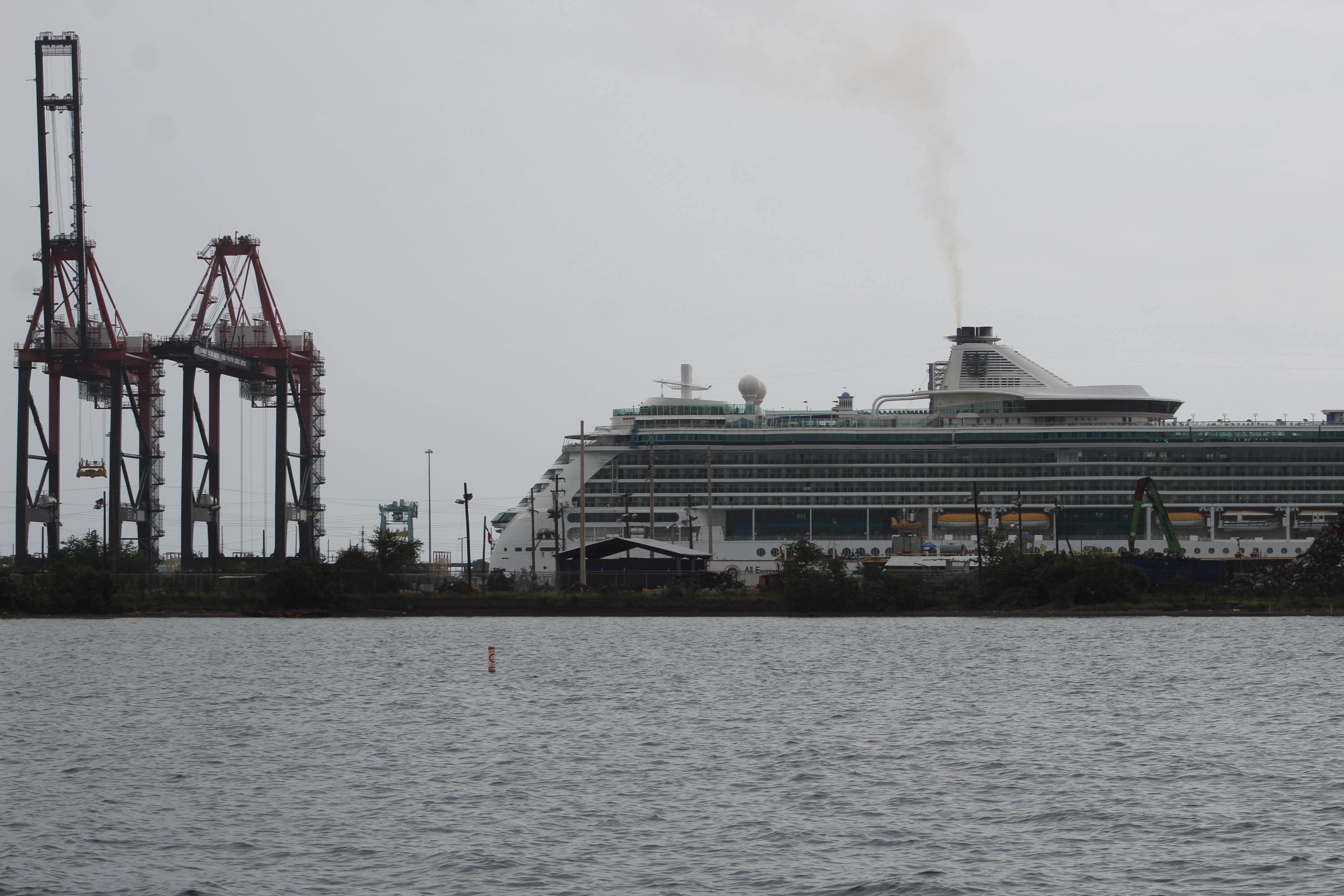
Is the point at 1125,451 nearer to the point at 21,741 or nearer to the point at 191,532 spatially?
the point at 191,532

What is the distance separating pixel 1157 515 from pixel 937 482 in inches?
592

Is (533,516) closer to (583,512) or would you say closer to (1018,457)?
(583,512)

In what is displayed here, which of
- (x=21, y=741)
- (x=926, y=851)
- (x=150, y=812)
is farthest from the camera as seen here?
(x=21, y=741)

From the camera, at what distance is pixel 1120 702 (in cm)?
4003

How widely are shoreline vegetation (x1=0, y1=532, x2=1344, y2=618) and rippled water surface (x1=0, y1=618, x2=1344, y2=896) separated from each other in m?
23.4

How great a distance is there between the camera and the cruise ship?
110438mm

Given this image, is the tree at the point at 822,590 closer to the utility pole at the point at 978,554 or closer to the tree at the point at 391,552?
the utility pole at the point at 978,554

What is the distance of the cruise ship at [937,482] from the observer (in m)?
110

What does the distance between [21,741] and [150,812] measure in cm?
1015

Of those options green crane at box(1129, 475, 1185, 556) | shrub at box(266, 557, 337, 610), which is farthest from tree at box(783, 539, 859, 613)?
green crane at box(1129, 475, 1185, 556)

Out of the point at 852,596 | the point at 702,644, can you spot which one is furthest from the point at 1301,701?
the point at 852,596

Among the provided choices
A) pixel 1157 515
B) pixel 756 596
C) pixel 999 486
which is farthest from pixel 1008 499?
pixel 756 596

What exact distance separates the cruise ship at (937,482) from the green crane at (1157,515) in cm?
519

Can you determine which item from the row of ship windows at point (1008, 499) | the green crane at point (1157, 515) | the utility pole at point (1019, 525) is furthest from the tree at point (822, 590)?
the green crane at point (1157, 515)
